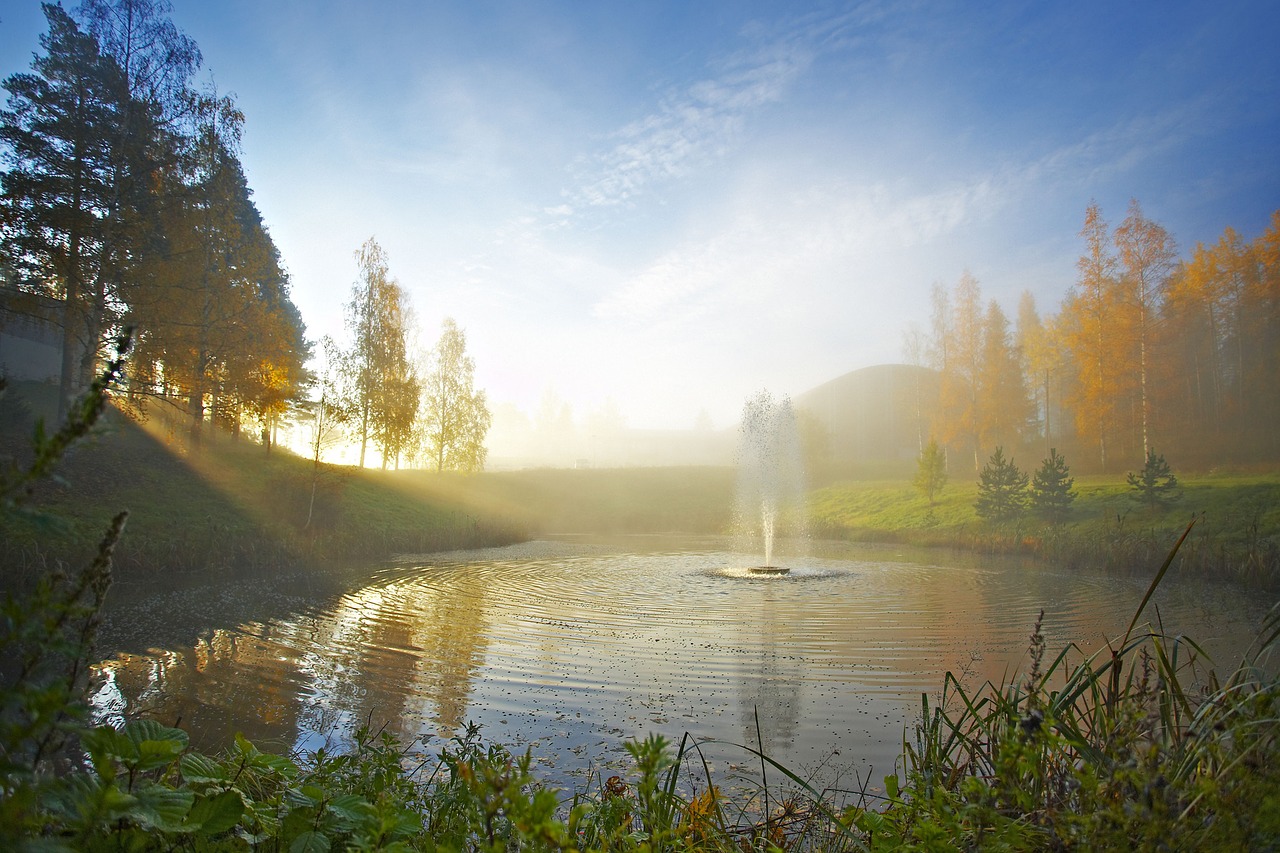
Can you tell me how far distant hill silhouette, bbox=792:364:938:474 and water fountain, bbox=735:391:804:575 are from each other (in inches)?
325

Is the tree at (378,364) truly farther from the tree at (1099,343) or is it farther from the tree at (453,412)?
the tree at (1099,343)

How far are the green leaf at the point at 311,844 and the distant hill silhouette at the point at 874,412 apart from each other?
45.8 metres

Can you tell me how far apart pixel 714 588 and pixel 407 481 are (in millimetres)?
20929

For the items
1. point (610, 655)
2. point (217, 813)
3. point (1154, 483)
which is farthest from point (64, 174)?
point (1154, 483)

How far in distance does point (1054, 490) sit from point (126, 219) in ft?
86.8

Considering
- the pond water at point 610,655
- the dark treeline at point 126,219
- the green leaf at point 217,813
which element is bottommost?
the pond water at point 610,655

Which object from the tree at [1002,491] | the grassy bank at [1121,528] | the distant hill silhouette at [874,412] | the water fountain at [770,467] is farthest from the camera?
the distant hill silhouette at [874,412]

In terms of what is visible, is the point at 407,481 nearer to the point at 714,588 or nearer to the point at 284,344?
the point at 284,344

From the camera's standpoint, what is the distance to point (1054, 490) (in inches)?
838

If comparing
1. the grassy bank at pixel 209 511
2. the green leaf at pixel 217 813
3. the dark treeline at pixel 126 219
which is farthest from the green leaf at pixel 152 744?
the dark treeline at pixel 126 219

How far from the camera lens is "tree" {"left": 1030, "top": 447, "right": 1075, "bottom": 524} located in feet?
69.6

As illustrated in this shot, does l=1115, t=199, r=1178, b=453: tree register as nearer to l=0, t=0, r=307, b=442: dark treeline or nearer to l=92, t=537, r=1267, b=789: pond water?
l=92, t=537, r=1267, b=789: pond water

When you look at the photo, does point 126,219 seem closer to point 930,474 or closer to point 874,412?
point 930,474

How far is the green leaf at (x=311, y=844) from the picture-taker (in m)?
1.83
